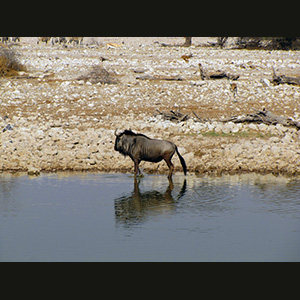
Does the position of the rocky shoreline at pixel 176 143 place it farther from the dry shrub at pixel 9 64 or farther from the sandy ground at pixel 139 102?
the dry shrub at pixel 9 64

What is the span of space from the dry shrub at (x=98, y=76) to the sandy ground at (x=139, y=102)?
337mm

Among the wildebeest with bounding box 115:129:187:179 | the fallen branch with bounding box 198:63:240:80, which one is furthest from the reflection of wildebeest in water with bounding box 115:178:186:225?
the fallen branch with bounding box 198:63:240:80

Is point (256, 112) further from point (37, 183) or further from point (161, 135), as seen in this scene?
point (37, 183)

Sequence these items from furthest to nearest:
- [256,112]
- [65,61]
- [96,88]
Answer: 1. [65,61]
2. [96,88]
3. [256,112]

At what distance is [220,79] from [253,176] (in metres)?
9.14

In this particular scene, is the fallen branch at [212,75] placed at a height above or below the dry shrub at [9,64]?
below

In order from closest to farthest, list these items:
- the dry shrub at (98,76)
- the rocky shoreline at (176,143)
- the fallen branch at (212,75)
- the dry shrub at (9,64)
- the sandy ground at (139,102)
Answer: the rocky shoreline at (176,143)
the sandy ground at (139,102)
the dry shrub at (98,76)
the fallen branch at (212,75)
the dry shrub at (9,64)

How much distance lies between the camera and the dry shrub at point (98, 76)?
23.1 meters

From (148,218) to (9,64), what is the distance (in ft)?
50.9

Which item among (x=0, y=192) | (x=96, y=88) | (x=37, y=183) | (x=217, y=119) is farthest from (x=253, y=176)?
(x=96, y=88)

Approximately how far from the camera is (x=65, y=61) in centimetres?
2619

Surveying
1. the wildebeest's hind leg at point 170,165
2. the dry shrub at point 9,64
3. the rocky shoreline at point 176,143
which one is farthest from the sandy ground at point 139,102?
the wildebeest's hind leg at point 170,165

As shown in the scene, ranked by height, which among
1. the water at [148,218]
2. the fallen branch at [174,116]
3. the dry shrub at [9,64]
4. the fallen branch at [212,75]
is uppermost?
the dry shrub at [9,64]

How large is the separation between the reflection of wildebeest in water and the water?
0.02 metres
